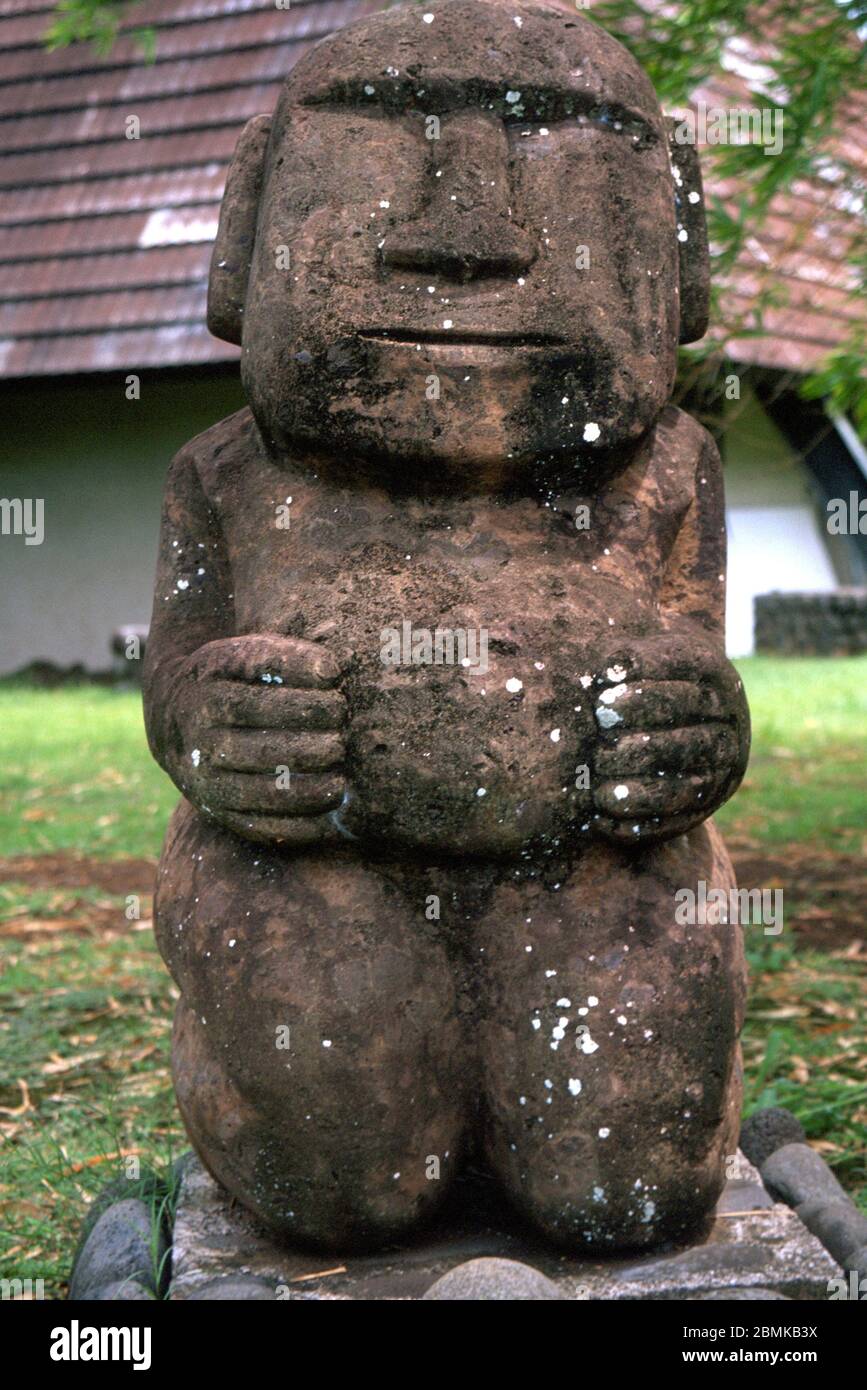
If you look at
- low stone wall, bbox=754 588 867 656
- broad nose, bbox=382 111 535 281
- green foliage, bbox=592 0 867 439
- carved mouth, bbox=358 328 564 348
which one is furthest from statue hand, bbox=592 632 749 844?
low stone wall, bbox=754 588 867 656

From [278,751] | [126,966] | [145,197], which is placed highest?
[145,197]

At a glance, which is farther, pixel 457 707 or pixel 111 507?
pixel 111 507

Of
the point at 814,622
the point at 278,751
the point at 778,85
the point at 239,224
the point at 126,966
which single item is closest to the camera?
the point at 278,751

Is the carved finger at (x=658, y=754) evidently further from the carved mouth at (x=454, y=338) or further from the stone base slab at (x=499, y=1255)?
the stone base slab at (x=499, y=1255)

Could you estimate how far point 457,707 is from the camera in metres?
2.06

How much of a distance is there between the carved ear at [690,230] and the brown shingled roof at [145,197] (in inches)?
→ 239

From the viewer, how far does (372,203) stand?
7.08 feet

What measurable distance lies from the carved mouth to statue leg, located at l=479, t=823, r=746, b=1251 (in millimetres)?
715

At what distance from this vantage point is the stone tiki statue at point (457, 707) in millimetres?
2072

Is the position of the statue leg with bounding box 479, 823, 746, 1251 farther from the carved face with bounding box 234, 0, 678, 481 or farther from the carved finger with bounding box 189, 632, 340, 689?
the carved face with bounding box 234, 0, 678, 481

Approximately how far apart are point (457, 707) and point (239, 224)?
0.87 metres

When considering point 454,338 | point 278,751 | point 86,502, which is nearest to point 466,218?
point 454,338

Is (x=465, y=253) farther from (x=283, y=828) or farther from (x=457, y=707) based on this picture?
(x=283, y=828)
